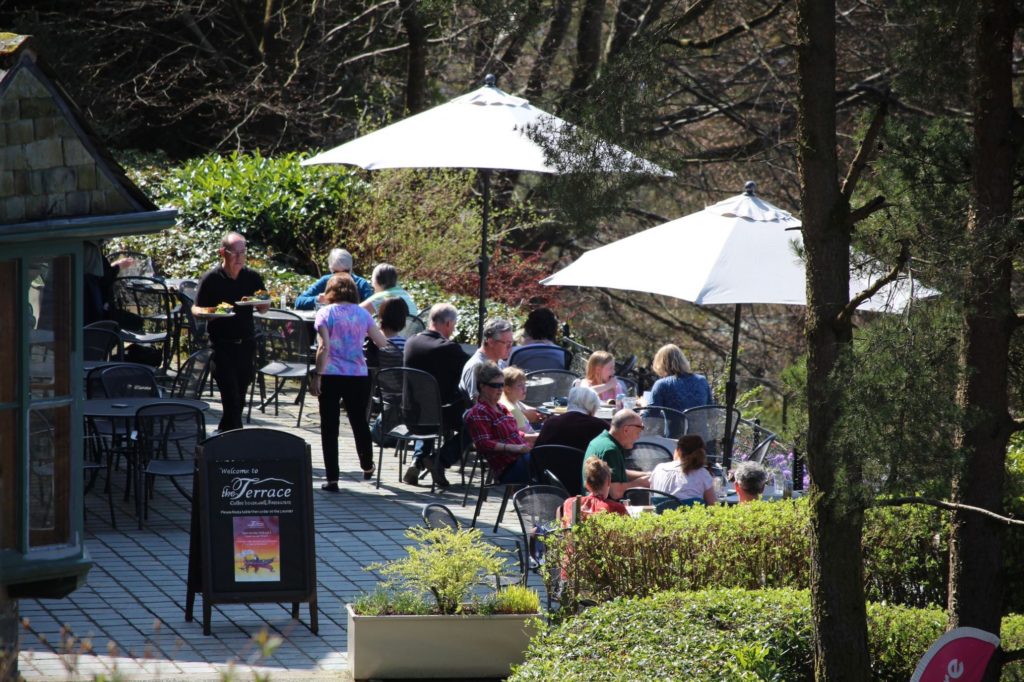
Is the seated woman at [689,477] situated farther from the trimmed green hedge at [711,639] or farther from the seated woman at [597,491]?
the trimmed green hedge at [711,639]

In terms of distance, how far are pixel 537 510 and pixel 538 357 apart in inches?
179

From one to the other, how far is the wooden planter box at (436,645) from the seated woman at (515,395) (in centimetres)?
340

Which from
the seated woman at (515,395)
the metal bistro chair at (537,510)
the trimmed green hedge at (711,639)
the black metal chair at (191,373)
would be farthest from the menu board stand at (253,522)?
the black metal chair at (191,373)

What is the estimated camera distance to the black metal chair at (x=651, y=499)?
9195 millimetres

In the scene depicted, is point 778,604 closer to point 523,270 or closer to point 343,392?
point 343,392

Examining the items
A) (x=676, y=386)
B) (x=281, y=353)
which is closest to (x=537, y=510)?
(x=676, y=386)

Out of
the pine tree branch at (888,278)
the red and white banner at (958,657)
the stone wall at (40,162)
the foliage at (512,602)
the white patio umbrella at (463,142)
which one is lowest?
the foliage at (512,602)

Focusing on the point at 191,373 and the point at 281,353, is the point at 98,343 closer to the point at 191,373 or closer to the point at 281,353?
the point at 191,373

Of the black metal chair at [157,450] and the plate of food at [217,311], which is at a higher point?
the plate of food at [217,311]

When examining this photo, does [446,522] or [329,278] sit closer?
[446,522]

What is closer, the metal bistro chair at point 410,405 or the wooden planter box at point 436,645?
the wooden planter box at point 436,645

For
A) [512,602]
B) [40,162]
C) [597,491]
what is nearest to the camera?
[40,162]

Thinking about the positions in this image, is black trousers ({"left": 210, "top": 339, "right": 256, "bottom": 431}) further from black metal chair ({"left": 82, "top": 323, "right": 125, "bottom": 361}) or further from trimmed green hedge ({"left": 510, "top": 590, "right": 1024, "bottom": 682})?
trimmed green hedge ({"left": 510, "top": 590, "right": 1024, "bottom": 682})

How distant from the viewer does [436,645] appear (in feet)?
24.8
